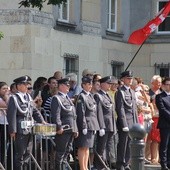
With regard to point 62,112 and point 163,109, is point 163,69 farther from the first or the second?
point 62,112

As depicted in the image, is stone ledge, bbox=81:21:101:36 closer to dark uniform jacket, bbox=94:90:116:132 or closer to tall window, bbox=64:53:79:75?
tall window, bbox=64:53:79:75

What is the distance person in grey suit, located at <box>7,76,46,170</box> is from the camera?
16.1 meters

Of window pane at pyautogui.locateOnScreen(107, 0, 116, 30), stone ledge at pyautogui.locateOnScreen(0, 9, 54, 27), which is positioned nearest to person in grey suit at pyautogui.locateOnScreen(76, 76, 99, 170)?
stone ledge at pyautogui.locateOnScreen(0, 9, 54, 27)

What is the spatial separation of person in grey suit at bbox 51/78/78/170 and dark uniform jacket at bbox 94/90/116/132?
848 millimetres

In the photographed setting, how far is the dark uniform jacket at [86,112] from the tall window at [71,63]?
31.7 ft

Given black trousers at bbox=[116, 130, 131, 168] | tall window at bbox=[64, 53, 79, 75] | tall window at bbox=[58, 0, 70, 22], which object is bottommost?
black trousers at bbox=[116, 130, 131, 168]

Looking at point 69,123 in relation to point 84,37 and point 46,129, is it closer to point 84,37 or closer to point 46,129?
point 46,129

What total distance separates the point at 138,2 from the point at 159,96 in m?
13.4

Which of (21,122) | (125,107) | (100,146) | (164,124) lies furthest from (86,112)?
(164,124)

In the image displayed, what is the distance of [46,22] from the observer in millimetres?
25547

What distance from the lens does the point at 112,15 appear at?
30.5 meters

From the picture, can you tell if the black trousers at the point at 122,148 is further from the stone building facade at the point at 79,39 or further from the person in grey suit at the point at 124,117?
the stone building facade at the point at 79,39

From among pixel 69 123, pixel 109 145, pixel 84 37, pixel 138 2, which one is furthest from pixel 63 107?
pixel 138 2

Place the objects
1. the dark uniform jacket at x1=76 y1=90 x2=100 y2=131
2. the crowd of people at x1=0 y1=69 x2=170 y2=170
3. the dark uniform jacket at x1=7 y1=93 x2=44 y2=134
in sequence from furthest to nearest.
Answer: the dark uniform jacket at x1=76 y1=90 x2=100 y2=131
the crowd of people at x1=0 y1=69 x2=170 y2=170
the dark uniform jacket at x1=7 y1=93 x2=44 y2=134
